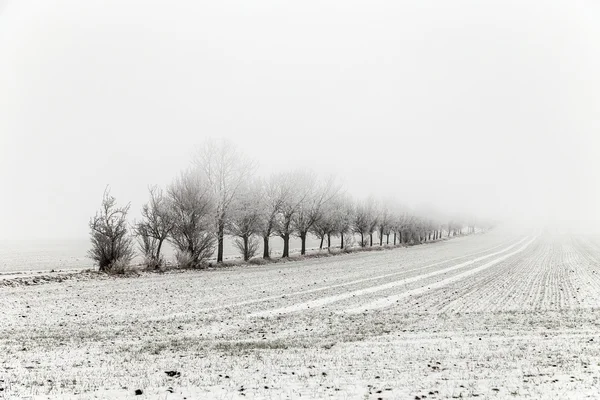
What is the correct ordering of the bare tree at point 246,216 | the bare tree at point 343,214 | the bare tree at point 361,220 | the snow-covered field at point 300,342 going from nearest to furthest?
the snow-covered field at point 300,342
the bare tree at point 246,216
the bare tree at point 343,214
the bare tree at point 361,220

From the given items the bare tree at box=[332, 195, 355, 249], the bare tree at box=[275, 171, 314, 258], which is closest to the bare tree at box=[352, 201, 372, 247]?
the bare tree at box=[332, 195, 355, 249]

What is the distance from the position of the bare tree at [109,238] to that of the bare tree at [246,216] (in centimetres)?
1335

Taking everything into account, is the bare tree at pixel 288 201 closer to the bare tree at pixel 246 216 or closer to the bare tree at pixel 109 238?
the bare tree at pixel 246 216

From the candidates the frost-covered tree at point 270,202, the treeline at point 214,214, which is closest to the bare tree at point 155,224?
the treeline at point 214,214

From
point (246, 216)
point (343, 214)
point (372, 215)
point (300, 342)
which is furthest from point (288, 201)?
point (300, 342)

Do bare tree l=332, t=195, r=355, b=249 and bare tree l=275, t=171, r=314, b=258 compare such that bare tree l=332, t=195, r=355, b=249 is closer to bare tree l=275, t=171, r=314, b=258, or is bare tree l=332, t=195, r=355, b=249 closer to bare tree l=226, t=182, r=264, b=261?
bare tree l=275, t=171, r=314, b=258

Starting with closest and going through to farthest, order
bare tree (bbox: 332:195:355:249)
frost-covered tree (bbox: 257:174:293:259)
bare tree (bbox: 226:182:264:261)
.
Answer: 1. bare tree (bbox: 226:182:264:261)
2. frost-covered tree (bbox: 257:174:293:259)
3. bare tree (bbox: 332:195:355:249)

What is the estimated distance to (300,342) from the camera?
11258 millimetres

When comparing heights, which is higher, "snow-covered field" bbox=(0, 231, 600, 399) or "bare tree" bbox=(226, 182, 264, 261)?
"bare tree" bbox=(226, 182, 264, 261)

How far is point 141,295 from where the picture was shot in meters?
20.6

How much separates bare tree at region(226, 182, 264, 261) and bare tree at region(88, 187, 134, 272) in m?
13.3

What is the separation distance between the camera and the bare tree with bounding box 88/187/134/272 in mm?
31516

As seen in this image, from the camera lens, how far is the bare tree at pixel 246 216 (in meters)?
44.8

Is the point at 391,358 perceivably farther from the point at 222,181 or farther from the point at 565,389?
the point at 222,181
